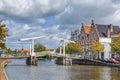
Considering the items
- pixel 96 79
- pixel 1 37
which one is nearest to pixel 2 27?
pixel 1 37

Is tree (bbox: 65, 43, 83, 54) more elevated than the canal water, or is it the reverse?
tree (bbox: 65, 43, 83, 54)

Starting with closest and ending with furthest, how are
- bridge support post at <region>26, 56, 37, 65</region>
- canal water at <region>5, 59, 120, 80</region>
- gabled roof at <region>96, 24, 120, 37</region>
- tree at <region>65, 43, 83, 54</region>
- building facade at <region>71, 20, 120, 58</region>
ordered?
canal water at <region>5, 59, 120, 80</region> < bridge support post at <region>26, 56, 37, 65</region> < building facade at <region>71, 20, 120, 58</region> < gabled roof at <region>96, 24, 120, 37</region> < tree at <region>65, 43, 83, 54</region>

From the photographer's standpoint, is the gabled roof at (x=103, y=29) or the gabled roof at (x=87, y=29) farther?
the gabled roof at (x=87, y=29)

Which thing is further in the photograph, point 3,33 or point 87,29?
point 87,29

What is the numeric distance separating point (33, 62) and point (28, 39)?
1141 centimetres

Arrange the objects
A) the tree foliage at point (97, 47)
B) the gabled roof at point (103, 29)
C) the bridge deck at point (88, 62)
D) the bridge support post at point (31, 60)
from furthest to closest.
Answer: the gabled roof at point (103, 29) → the tree foliage at point (97, 47) → the bridge support post at point (31, 60) → the bridge deck at point (88, 62)

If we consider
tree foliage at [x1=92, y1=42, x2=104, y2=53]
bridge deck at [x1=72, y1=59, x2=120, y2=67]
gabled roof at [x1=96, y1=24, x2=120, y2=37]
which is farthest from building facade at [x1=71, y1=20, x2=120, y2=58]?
bridge deck at [x1=72, y1=59, x2=120, y2=67]

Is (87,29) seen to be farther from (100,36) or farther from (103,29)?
(100,36)

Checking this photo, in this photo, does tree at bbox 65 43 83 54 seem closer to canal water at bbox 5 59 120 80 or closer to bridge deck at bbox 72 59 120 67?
bridge deck at bbox 72 59 120 67

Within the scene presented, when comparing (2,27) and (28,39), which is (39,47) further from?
(2,27)

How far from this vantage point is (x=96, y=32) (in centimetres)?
11181

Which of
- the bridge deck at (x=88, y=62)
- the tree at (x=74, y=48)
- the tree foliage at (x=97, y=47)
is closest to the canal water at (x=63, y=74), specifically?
the bridge deck at (x=88, y=62)

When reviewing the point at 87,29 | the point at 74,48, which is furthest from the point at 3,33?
the point at 87,29

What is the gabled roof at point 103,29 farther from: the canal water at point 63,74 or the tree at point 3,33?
the tree at point 3,33
